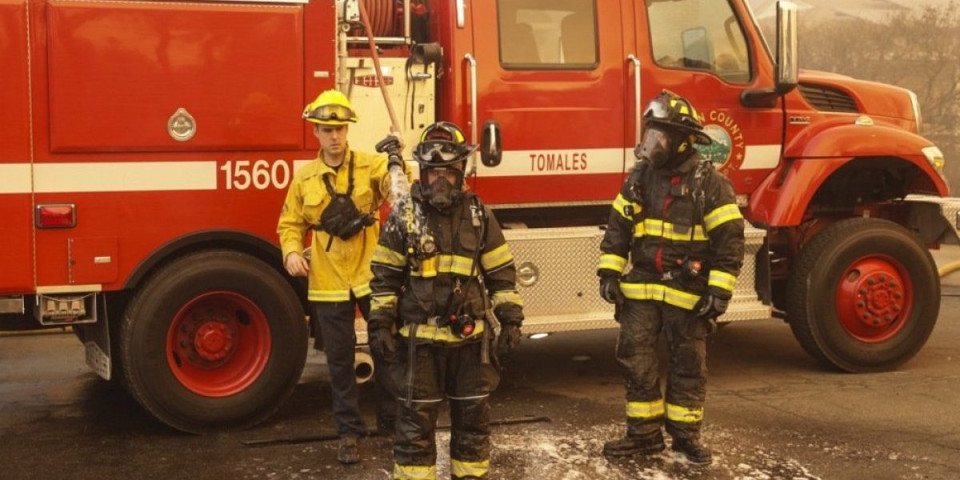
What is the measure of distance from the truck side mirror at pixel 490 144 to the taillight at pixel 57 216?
2186 mm

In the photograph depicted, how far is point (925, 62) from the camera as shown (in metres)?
15.5

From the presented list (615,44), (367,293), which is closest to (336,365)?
(367,293)

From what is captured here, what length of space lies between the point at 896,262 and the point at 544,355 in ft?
7.98

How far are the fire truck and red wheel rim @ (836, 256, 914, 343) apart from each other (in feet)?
0.05

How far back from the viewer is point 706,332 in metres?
5.70

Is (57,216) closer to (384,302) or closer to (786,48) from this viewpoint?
(384,302)

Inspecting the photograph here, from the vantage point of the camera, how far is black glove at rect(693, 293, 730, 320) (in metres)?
5.48

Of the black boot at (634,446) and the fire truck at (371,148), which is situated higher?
the fire truck at (371,148)

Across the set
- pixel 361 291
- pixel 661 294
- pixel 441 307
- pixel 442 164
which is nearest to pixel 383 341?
pixel 441 307

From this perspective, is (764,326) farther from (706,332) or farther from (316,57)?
(316,57)

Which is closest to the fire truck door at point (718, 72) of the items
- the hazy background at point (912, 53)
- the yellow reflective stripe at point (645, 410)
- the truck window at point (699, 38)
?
the truck window at point (699, 38)

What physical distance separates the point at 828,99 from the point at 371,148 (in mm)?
3192

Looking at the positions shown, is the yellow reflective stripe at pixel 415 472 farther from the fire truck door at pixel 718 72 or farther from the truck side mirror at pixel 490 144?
the fire truck door at pixel 718 72

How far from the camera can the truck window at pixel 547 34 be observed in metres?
6.82
